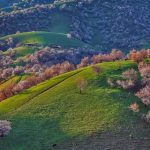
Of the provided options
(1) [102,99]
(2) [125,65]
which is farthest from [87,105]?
(2) [125,65]

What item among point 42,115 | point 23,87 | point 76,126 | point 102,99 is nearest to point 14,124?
point 42,115

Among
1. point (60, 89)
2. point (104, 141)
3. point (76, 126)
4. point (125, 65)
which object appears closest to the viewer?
point (104, 141)

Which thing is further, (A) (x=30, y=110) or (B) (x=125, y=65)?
(B) (x=125, y=65)

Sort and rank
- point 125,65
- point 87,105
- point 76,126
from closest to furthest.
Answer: point 76,126, point 87,105, point 125,65

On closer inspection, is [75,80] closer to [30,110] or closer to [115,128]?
[30,110]

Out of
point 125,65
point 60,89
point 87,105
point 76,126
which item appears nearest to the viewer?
point 76,126

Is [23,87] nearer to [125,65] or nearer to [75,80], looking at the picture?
[75,80]
